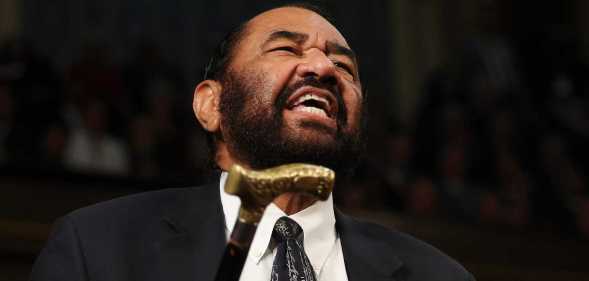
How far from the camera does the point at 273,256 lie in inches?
67.6

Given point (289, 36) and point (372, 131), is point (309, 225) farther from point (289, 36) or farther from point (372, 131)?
point (372, 131)

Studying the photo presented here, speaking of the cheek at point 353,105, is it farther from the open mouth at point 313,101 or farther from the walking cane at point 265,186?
the walking cane at point 265,186

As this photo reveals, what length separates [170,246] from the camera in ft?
5.42

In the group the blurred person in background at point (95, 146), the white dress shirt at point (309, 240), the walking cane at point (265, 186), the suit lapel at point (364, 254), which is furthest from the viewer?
the blurred person in background at point (95, 146)

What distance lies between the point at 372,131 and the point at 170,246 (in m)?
3.77

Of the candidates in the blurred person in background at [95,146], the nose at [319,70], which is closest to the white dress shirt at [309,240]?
the nose at [319,70]

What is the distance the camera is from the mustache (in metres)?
1.82

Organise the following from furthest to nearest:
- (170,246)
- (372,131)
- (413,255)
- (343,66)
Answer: (372,131) → (343,66) → (413,255) → (170,246)

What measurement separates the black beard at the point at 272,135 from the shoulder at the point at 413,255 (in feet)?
0.46

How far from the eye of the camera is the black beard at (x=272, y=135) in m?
1.76

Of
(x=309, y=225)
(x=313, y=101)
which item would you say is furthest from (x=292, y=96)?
(x=309, y=225)

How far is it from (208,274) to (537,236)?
2.98m

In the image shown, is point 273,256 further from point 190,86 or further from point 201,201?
point 190,86

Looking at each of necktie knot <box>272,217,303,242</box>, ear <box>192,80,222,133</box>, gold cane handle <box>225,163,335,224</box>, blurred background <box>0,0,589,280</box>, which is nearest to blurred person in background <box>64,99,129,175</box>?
blurred background <box>0,0,589,280</box>
